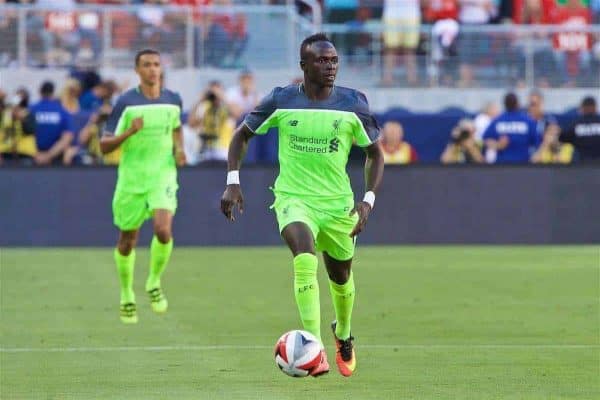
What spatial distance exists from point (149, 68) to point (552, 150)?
11.2m

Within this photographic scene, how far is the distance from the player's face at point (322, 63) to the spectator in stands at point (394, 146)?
43.0 ft

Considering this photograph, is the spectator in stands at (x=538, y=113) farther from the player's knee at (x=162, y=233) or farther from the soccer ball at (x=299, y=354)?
the soccer ball at (x=299, y=354)

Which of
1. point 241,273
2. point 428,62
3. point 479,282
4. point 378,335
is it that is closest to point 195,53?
point 428,62

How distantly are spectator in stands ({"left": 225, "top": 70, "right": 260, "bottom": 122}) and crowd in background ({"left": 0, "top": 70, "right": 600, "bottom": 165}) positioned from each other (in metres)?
0.02

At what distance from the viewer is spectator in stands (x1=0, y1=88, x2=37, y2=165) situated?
73.9 feet

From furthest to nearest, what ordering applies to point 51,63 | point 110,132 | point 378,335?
point 51,63
point 110,132
point 378,335

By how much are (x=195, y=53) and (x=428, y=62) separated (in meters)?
3.75

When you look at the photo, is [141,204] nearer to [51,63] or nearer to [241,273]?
[241,273]

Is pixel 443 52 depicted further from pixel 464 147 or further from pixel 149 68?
pixel 149 68

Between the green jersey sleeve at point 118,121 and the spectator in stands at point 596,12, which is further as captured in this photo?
the spectator in stands at point 596,12

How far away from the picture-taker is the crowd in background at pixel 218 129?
22.6 metres

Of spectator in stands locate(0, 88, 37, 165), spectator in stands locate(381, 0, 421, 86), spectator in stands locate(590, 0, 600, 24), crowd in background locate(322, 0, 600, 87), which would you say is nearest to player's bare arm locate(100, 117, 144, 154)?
spectator in stands locate(0, 88, 37, 165)

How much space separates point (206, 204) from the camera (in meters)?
22.5

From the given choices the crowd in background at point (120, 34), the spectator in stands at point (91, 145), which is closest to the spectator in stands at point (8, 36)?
the crowd in background at point (120, 34)
